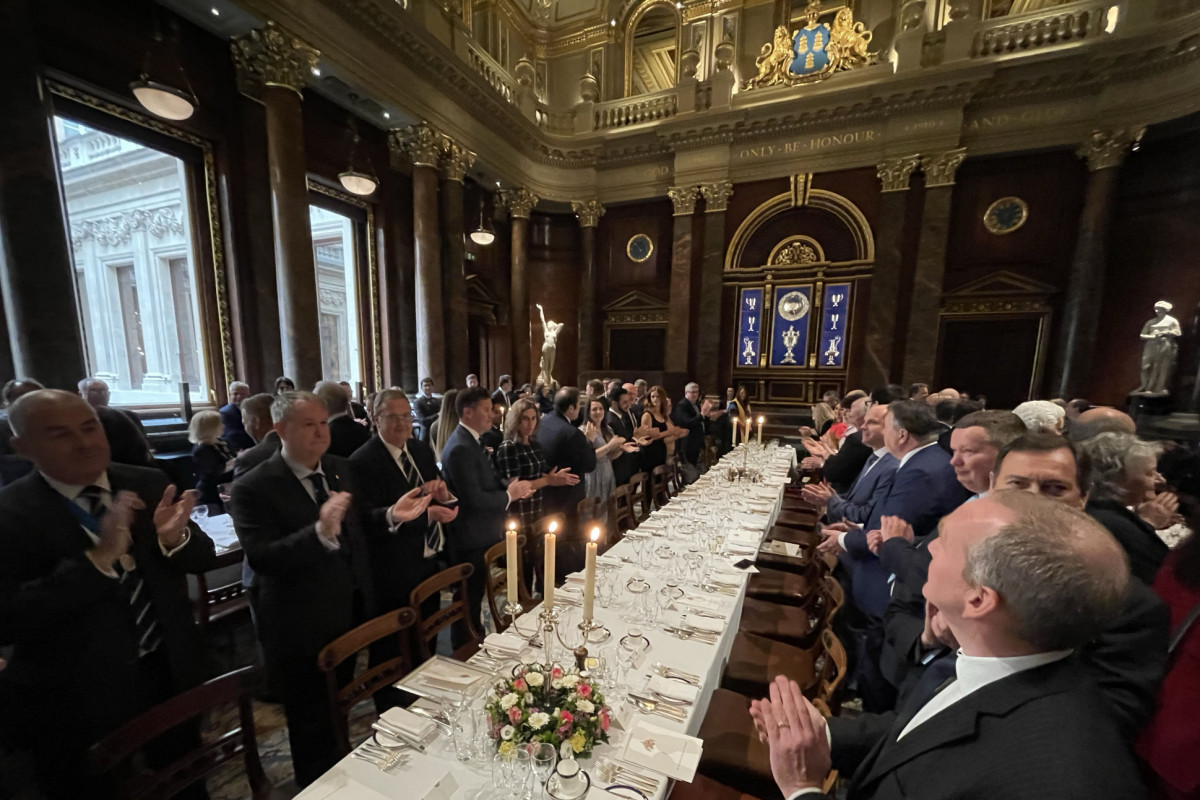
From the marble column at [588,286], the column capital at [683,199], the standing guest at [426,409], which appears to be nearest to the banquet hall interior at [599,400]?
the marble column at [588,286]

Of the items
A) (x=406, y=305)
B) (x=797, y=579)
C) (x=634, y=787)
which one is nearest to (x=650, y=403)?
(x=797, y=579)

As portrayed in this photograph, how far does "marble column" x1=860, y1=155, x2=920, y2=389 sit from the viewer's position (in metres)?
10.6

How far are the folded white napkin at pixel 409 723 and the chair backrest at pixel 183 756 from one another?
455 mm

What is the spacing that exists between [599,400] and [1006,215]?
36.7 ft

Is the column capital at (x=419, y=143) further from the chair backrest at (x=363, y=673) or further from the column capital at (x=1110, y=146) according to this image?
the column capital at (x=1110, y=146)

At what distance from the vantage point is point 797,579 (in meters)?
3.78

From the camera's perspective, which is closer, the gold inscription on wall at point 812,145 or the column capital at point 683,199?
the gold inscription on wall at point 812,145

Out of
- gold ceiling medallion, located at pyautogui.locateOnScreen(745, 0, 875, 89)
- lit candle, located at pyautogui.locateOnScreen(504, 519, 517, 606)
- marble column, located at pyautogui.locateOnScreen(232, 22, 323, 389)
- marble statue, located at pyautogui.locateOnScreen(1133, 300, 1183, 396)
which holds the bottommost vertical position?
lit candle, located at pyautogui.locateOnScreen(504, 519, 517, 606)

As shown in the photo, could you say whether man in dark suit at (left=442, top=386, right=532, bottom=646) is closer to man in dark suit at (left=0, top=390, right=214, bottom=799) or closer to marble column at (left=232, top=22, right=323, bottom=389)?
man in dark suit at (left=0, top=390, right=214, bottom=799)

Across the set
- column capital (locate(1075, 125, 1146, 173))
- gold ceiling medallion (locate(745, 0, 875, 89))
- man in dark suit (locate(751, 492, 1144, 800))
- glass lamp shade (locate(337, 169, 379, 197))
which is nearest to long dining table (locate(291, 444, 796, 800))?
man in dark suit (locate(751, 492, 1144, 800))

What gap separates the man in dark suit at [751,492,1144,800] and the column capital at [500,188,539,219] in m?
13.5

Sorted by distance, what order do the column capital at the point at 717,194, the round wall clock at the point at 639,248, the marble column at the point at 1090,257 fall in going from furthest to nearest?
the round wall clock at the point at 639,248 → the column capital at the point at 717,194 → the marble column at the point at 1090,257

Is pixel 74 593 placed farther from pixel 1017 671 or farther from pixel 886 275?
pixel 886 275

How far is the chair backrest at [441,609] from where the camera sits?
87.2 inches
